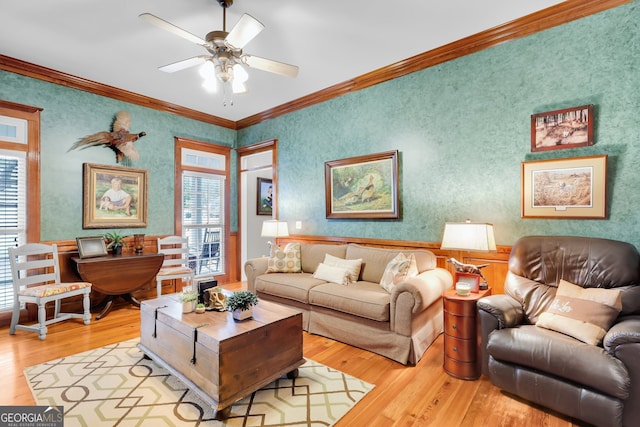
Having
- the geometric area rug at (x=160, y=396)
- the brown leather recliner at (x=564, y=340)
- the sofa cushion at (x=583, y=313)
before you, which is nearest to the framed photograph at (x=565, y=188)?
the brown leather recliner at (x=564, y=340)

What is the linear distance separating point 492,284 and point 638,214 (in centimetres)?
115

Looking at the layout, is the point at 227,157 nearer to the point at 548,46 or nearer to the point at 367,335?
the point at 367,335

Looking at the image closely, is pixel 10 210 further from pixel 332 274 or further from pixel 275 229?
pixel 332 274

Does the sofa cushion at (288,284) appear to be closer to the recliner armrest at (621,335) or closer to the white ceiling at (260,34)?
the recliner armrest at (621,335)

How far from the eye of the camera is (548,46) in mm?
2604

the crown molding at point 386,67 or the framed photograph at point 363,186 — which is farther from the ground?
the crown molding at point 386,67

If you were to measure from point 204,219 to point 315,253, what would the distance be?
2316 millimetres

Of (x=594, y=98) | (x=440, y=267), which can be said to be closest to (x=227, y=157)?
(x=440, y=267)

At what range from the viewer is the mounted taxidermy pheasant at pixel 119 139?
3944mm

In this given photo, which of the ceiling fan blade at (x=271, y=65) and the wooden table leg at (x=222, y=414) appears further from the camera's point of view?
the ceiling fan blade at (x=271, y=65)

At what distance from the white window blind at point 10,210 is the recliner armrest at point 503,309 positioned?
4698mm

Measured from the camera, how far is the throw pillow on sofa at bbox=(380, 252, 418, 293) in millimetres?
2756

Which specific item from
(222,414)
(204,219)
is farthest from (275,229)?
(222,414)

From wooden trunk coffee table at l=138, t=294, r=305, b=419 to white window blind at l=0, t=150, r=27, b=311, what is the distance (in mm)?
2236
